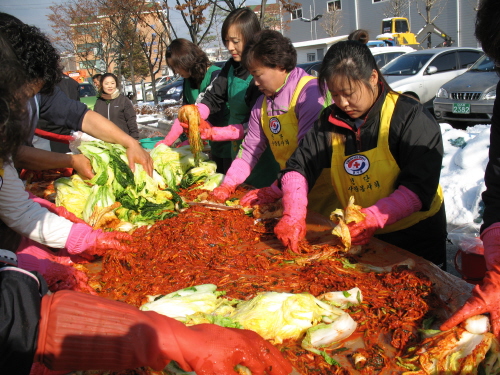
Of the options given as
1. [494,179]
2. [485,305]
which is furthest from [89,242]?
[494,179]

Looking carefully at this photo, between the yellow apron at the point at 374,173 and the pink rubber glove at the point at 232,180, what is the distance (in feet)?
3.27

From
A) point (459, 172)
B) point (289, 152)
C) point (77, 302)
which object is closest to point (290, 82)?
point (289, 152)

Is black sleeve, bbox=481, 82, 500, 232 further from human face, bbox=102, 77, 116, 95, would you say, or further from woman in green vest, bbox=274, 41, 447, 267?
human face, bbox=102, 77, 116, 95

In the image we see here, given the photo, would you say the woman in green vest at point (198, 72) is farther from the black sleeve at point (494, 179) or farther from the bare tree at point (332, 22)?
the bare tree at point (332, 22)

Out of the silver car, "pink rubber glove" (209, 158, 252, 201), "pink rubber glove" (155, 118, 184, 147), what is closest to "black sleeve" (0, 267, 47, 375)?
"pink rubber glove" (209, 158, 252, 201)

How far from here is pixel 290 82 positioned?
3182mm

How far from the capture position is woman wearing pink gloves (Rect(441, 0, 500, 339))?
155cm

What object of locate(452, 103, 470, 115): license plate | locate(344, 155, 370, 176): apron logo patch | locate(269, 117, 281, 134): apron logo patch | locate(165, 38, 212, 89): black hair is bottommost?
locate(452, 103, 470, 115): license plate

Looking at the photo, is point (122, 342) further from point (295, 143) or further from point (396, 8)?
point (396, 8)

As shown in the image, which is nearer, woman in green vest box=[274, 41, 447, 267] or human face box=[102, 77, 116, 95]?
woman in green vest box=[274, 41, 447, 267]

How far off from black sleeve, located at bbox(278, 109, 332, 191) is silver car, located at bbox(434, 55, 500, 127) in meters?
8.12

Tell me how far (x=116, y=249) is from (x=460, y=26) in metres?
30.9

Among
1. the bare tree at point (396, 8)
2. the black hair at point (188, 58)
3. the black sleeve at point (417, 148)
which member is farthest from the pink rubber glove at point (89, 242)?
the bare tree at point (396, 8)

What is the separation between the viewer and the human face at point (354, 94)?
2291mm
